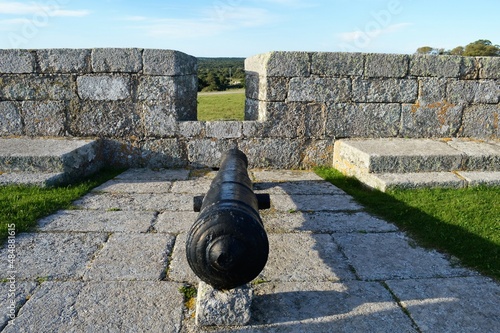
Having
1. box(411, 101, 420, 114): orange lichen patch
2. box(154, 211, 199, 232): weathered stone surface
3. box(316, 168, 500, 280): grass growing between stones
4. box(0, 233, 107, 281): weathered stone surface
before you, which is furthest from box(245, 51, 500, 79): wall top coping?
box(0, 233, 107, 281): weathered stone surface

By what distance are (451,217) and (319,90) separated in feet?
9.14

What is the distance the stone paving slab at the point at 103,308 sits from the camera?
2137mm

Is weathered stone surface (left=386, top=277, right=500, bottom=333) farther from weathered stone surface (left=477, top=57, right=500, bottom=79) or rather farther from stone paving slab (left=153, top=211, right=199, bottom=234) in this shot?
weathered stone surface (left=477, top=57, right=500, bottom=79)

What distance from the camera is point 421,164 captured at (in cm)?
505

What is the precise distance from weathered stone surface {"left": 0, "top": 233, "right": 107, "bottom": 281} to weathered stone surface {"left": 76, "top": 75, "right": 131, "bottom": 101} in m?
2.92

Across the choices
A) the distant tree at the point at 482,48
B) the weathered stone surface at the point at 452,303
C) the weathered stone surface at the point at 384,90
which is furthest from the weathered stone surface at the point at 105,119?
the distant tree at the point at 482,48

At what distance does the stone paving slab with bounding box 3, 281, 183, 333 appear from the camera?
2137mm

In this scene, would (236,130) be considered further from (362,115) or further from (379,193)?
(379,193)

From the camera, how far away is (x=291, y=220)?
3.79 m

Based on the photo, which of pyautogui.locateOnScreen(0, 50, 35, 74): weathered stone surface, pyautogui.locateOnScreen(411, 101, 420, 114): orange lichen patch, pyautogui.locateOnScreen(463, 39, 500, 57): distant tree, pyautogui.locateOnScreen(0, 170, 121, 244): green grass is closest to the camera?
pyautogui.locateOnScreen(0, 170, 121, 244): green grass

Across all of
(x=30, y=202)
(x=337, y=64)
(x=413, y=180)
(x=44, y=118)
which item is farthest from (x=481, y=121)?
(x=44, y=118)

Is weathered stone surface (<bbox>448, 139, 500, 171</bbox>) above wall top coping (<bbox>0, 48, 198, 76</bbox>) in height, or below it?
below

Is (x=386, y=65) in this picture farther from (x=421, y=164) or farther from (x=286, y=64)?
(x=421, y=164)

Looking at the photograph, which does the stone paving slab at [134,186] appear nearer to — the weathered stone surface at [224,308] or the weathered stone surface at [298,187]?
the weathered stone surface at [298,187]
